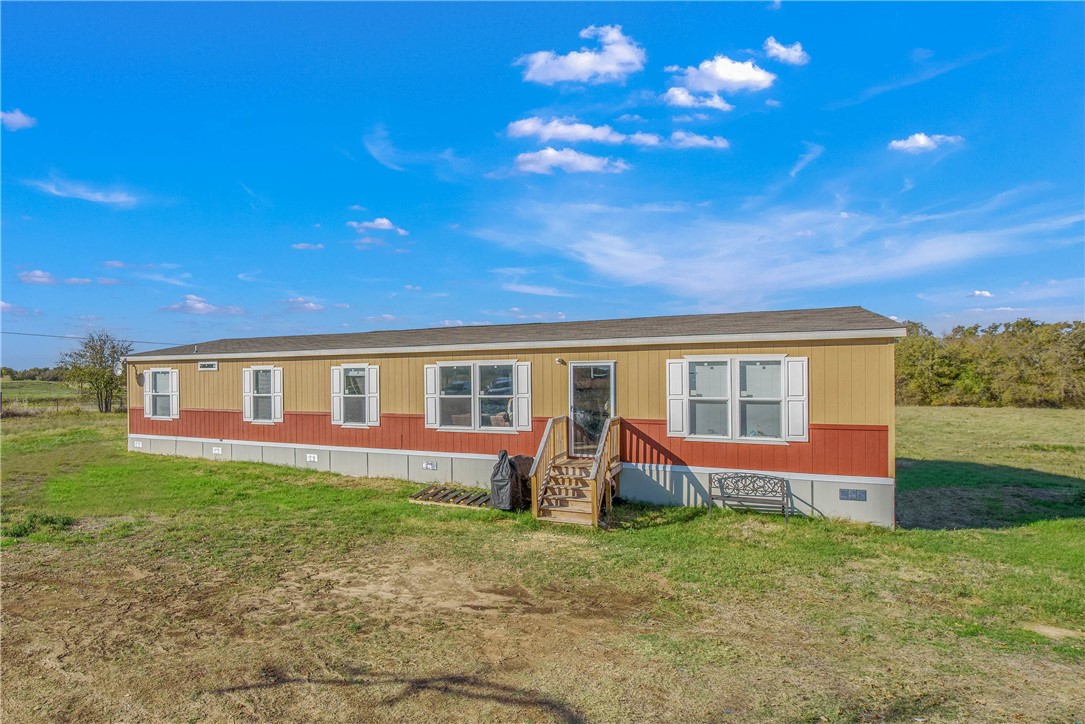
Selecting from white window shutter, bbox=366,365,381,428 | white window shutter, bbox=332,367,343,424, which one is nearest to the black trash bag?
white window shutter, bbox=366,365,381,428

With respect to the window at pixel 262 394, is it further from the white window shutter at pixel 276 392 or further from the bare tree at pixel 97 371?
the bare tree at pixel 97 371

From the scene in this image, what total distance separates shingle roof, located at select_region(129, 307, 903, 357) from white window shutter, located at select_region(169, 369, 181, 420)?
1.86ft

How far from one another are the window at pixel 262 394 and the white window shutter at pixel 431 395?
4.43 metres

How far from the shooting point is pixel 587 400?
10.8 meters

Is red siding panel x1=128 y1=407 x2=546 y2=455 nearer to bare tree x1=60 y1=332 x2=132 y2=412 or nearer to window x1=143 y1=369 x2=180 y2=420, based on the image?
window x1=143 y1=369 x2=180 y2=420

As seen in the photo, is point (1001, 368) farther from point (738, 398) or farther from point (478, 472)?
point (478, 472)

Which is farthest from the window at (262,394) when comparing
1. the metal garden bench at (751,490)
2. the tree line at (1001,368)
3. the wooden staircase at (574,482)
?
the tree line at (1001,368)

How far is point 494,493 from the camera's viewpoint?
9.86m

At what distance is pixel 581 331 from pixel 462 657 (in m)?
8.02

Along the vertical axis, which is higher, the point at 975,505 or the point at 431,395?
the point at 431,395

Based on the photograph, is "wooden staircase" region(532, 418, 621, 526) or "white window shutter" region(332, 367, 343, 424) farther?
"white window shutter" region(332, 367, 343, 424)

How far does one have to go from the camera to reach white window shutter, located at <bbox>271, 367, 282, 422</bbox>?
14086 millimetres

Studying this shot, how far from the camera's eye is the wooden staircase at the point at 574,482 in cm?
888

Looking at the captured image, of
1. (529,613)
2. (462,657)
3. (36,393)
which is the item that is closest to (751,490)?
(529,613)
